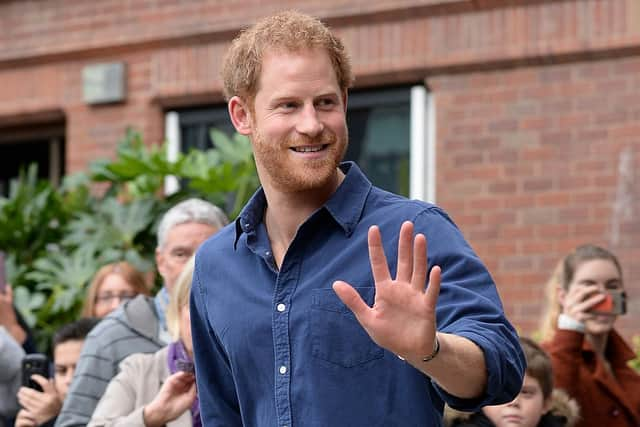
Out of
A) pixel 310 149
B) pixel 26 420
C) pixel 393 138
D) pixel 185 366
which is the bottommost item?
pixel 26 420

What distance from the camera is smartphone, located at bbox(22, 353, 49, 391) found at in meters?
5.89

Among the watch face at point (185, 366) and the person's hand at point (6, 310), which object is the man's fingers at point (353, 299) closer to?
the watch face at point (185, 366)

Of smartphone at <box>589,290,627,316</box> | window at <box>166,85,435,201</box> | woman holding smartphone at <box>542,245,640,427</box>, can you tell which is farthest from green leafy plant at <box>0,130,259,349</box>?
smartphone at <box>589,290,627,316</box>

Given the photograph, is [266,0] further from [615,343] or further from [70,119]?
[615,343]

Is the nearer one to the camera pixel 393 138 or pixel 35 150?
pixel 393 138

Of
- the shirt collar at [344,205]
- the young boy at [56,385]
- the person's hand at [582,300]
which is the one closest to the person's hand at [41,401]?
the young boy at [56,385]

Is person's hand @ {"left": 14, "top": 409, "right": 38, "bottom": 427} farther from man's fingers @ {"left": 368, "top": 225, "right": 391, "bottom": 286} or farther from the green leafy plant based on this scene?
man's fingers @ {"left": 368, "top": 225, "right": 391, "bottom": 286}

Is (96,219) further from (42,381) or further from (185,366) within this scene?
(185,366)

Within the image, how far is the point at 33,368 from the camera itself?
5898mm

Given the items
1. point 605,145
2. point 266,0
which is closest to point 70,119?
point 266,0

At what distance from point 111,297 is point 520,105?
9.98 ft

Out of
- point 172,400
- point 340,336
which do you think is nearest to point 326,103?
point 340,336

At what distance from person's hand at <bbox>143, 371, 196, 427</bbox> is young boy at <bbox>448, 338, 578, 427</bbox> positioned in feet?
3.34

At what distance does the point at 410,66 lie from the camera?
8836mm
